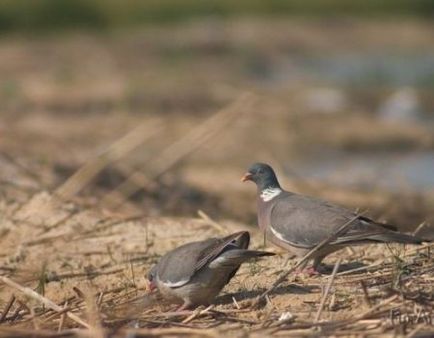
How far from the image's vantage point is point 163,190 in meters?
11.8

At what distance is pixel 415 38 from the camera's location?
34594 millimetres

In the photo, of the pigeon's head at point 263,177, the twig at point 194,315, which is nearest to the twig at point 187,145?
the pigeon's head at point 263,177

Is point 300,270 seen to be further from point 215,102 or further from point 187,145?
point 215,102

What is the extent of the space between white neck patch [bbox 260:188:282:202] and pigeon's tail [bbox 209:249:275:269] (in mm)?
1215

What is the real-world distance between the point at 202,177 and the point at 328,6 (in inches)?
1016

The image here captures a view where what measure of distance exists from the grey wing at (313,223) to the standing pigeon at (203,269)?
1.94 feet

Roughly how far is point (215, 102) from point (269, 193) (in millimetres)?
13003

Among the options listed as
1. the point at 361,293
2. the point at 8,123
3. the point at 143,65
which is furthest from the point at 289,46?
the point at 361,293

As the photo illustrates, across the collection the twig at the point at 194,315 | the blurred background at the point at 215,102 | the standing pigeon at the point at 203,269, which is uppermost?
the blurred background at the point at 215,102

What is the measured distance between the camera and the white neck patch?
7.89 metres

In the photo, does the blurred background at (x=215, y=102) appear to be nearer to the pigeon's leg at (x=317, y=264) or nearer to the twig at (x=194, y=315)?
the pigeon's leg at (x=317, y=264)

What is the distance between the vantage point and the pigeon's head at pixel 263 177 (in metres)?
7.98

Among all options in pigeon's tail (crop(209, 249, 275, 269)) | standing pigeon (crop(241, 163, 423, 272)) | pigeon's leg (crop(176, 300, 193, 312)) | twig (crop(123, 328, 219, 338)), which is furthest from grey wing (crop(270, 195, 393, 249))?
twig (crop(123, 328, 219, 338))

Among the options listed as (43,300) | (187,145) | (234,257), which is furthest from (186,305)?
(187,145)
